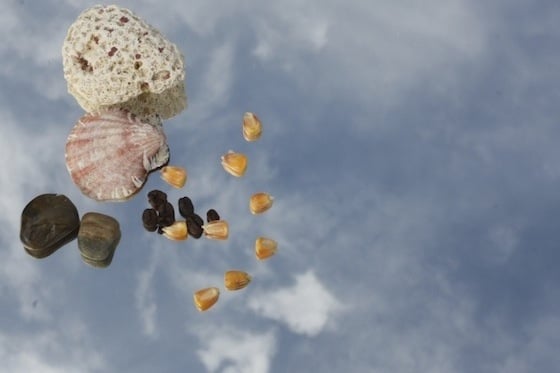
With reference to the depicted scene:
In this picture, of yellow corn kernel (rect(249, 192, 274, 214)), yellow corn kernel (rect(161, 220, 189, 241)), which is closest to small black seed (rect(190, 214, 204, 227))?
yellow corn kernel (rect(161, 220, 189, 241))

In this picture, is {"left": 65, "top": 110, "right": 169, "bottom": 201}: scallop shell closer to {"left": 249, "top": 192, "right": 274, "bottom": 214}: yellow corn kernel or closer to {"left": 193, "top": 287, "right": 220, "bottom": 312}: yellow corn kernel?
{"left": 249, "top": 192, "right": 274, "bottom": 214}: yellow corn kernel

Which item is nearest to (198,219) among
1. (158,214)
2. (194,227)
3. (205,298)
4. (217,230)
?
(194,227)

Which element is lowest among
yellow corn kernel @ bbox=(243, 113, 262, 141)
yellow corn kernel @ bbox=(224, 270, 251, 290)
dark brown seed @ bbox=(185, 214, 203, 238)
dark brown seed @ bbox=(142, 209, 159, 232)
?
yellow corn kernel @ bbox=(224, 270, 251, 290)

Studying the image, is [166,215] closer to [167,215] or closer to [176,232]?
[167,215]

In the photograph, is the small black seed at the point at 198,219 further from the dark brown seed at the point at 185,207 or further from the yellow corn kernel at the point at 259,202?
the yellow corn kernel at the point at 259,202

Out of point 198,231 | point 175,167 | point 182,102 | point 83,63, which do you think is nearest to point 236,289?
point 198,231

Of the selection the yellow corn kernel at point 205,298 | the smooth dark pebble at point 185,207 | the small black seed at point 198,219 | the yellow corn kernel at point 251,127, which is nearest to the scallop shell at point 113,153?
the smooth dark pebble at point 185,207

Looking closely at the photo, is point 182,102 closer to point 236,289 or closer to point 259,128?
point 259,128
